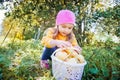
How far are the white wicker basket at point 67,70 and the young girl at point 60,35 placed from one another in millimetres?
267

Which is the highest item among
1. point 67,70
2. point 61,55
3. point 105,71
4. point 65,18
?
point 65,18

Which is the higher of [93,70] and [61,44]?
[61,44]

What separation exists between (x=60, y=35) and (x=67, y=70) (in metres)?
0.67

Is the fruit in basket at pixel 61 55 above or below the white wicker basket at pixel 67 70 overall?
above

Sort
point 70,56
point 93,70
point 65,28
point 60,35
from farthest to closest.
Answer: point 60,35, point 65,28, point 93,70, point 70,56

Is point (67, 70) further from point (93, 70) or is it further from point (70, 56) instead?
point (93, 70)

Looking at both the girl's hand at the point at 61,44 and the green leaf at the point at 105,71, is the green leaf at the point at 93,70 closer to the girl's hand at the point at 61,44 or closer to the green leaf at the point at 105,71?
the green leaf at the point at 105,71

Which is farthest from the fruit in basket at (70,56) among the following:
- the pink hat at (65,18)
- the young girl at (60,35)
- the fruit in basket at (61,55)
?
the pink hat at (65,18)

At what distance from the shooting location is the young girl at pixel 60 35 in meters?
3.07

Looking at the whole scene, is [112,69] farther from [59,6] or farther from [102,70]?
[59,6]

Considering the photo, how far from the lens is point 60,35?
3.31 metres

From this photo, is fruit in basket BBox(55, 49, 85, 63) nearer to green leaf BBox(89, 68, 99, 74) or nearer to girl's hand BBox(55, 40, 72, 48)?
girl's hand BBox(55, 40, 72, 48)

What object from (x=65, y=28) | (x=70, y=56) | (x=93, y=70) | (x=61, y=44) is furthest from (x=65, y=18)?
(x=93, y=70)

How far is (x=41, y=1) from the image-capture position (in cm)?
661
